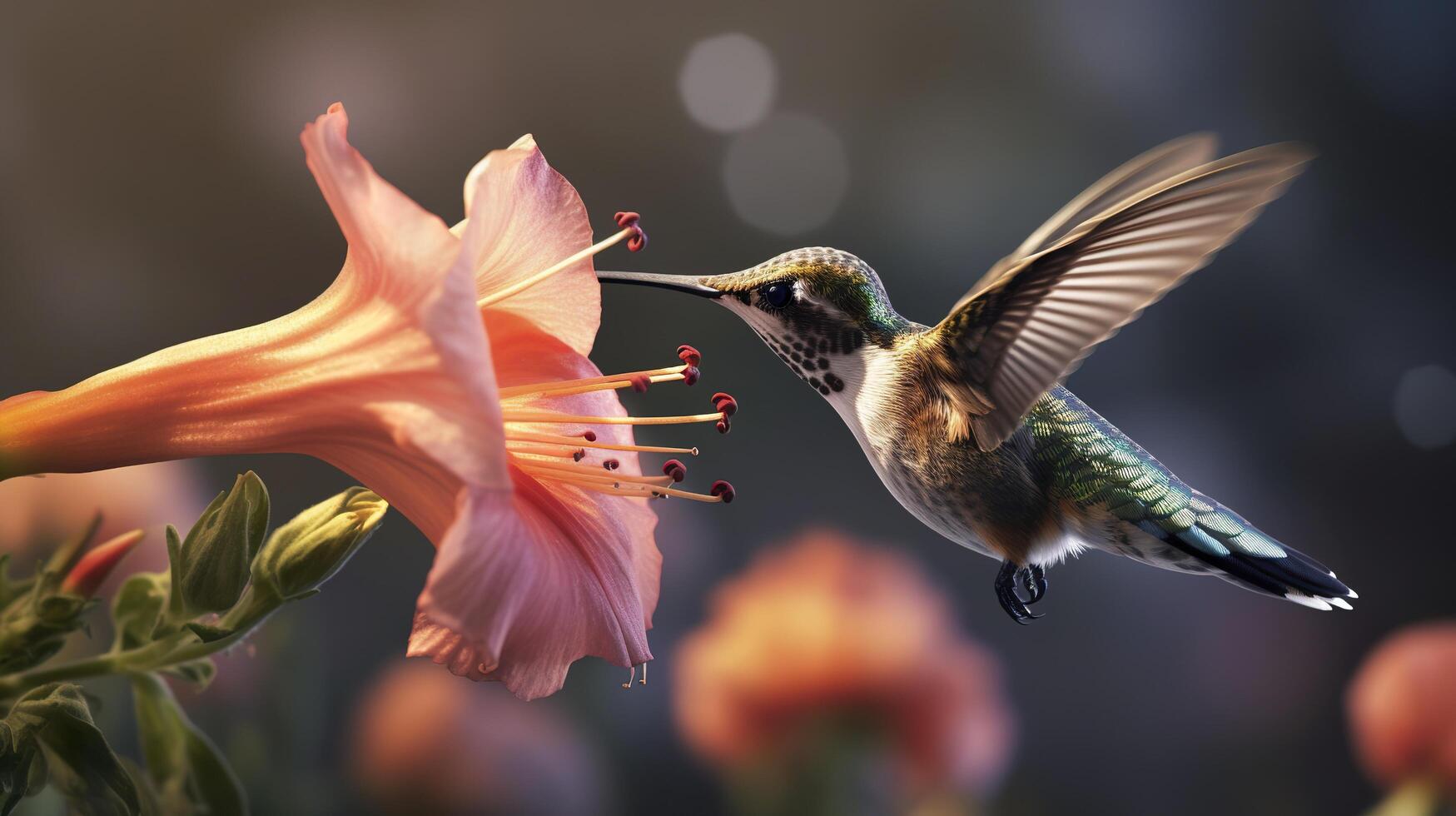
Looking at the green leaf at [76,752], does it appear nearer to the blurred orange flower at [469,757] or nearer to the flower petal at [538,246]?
the flower petal at [538,246]

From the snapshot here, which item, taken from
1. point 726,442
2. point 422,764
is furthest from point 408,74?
point 422,764

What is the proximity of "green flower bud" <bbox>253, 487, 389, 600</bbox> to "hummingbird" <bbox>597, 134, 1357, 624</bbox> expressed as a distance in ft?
0.32

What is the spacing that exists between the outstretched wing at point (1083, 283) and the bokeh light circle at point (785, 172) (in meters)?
0.76

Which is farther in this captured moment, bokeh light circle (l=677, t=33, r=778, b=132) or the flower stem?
bokeh light circle (l=677, t=33, r=778, b=132)

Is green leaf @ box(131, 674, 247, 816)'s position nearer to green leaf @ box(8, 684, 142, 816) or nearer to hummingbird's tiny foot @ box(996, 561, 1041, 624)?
green leaf @ box(8, 684, 142, 816)

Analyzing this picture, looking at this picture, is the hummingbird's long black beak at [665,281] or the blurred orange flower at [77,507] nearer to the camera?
the hummingbird's long black beak at [665,281]

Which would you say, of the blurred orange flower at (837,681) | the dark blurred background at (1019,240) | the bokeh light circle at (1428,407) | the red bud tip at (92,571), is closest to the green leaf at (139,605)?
the red bud tip at (92,571)

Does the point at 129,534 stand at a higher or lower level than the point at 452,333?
lower

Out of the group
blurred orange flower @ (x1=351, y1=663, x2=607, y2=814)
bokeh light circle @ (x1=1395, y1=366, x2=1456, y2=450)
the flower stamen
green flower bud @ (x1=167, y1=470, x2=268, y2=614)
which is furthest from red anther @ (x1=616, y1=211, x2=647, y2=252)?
bokeh light circle @ (x1=1395, y1=366, x2=1456, y2=450)

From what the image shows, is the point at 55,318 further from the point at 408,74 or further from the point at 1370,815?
the point at 1370,815

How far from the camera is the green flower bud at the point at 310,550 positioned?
248 mm

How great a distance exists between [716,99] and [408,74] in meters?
0.30

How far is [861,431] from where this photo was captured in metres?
0.33

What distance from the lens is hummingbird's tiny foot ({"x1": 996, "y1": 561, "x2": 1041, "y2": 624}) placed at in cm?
31
